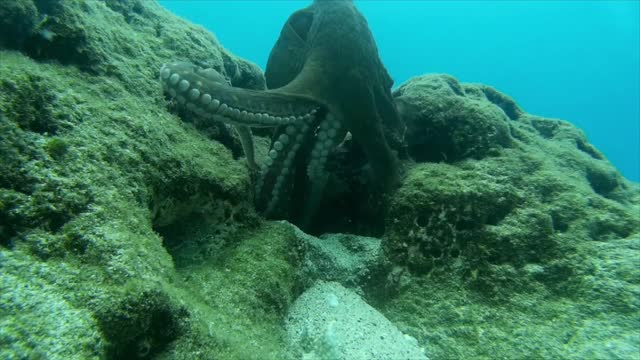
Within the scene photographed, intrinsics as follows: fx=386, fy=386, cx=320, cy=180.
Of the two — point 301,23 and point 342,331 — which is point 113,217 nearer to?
point 342,331

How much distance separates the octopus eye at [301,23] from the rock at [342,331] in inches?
117

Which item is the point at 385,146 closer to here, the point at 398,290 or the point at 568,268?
the point at 398,290

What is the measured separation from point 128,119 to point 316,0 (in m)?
2.63

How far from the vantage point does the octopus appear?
10.4 feet

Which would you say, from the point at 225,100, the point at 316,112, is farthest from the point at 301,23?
the point at 225,100

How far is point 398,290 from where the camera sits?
3.32 meters

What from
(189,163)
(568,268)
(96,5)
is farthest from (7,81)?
(568,268)

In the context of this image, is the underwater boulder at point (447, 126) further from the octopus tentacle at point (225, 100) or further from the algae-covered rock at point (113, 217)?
the algae-covered rock at point (113, 217)

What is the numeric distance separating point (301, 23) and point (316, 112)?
5.01 feet

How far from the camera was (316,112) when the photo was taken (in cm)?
364

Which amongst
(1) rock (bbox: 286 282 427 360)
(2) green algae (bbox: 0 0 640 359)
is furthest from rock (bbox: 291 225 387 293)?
(1) rock (bbox: 286 282 427 360)

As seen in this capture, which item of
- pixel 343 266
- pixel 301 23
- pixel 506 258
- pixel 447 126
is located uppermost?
pixel 301 23

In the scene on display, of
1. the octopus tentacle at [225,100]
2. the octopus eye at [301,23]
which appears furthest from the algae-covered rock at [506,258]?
the octopus eye at [301,23]

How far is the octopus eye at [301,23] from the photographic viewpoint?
14.9 ft
